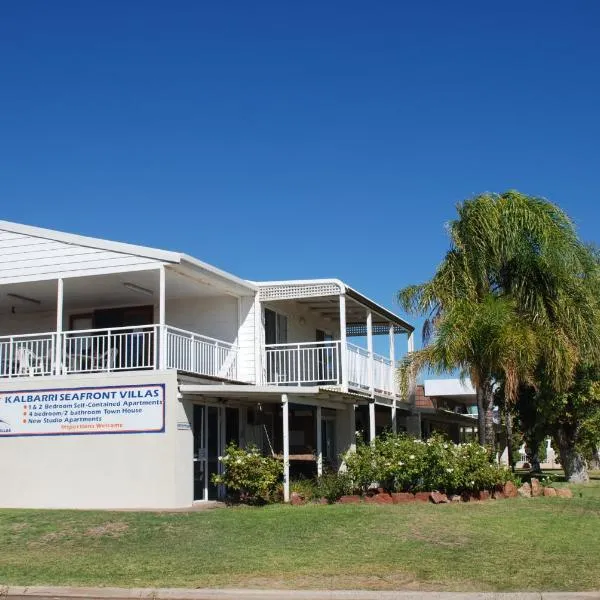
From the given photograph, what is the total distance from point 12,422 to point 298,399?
21.0 ft

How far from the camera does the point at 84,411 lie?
18734 millimetres

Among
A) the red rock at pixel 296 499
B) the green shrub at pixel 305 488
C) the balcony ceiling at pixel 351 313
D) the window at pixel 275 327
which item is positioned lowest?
the red rock at pixel 296 499

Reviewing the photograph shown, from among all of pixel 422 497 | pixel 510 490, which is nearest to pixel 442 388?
pixel 510 490

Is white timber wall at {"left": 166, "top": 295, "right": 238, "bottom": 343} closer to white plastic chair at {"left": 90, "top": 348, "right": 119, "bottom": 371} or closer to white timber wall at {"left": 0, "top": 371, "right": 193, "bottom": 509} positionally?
white plastic chair at {"left": 90, "top": 348, "right": 119, "bottom": 371}

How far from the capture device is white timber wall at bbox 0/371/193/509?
59.0 ft

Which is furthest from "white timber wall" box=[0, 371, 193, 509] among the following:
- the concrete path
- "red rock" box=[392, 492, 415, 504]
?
the concrete path

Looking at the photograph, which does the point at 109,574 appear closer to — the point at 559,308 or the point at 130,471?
the point at 130,471

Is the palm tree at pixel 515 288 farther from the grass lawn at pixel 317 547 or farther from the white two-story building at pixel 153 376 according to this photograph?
the grass lawn at pixel 317 547

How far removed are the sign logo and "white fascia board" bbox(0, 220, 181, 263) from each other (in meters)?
2.92

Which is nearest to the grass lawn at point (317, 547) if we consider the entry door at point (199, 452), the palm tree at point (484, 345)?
the entry door at point (199, 452)

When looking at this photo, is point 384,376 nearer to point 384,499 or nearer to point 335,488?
point 335,488

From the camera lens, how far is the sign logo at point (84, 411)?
18.2 m

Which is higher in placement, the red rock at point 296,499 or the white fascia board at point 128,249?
the white fascia board at point 128,249

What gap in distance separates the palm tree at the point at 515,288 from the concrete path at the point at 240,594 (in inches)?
410
